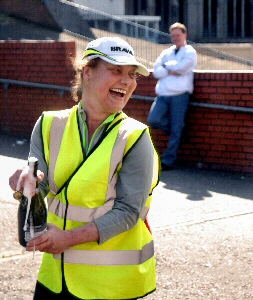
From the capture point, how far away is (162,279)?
18.4 ft

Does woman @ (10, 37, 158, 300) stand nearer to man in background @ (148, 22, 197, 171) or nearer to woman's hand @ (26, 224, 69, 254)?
woman's hand @ (26, 224, 69, 254)

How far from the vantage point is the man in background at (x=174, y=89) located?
9.73 m

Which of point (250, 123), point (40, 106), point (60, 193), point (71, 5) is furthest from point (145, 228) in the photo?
point (71, 5)

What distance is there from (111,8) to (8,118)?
55.0 ft

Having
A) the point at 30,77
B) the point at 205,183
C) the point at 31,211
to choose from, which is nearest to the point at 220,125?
the point at 205,183

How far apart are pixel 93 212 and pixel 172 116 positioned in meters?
7.02

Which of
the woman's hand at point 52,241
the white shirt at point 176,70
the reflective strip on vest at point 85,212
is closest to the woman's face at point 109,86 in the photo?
the reflective strip on vest at point 85,212

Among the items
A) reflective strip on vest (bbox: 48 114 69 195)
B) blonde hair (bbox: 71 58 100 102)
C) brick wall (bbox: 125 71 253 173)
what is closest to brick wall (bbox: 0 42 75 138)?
brick wall (bbox: 125 71 253 173)

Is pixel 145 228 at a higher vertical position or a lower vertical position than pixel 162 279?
higher

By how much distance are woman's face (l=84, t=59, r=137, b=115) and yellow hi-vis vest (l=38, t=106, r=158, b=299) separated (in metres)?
0.08

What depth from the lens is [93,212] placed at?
2.94m

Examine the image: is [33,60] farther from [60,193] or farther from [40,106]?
[60,193]

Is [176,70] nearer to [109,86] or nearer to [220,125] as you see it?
[220,125]

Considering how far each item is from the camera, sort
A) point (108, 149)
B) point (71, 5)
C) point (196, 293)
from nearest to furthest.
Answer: point (108, 149) < point (196, 293) < point (71, 5)
